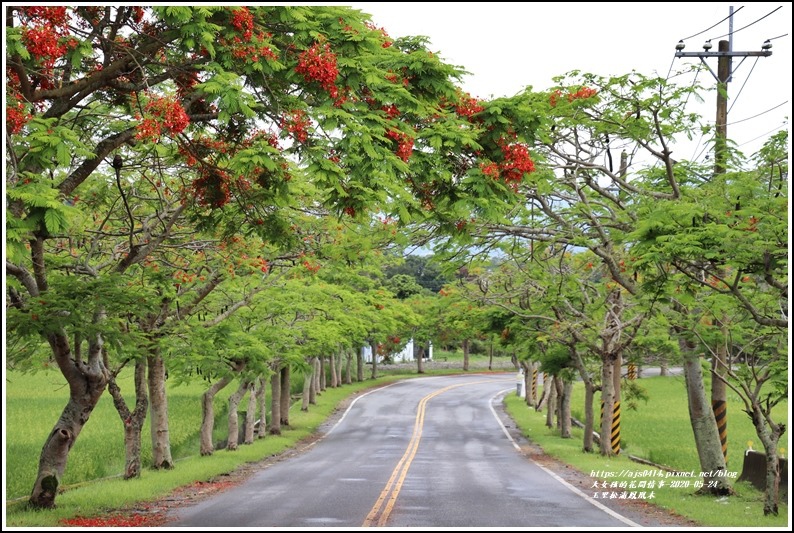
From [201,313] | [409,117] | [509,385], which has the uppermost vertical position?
[409,117]

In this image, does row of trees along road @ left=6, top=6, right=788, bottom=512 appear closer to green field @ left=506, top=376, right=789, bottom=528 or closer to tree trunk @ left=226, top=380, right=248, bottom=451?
green field @ left=506, top=376, right=789, bottom=528

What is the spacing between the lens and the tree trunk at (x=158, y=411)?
21234mm

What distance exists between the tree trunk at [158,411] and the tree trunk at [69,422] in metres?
6.32

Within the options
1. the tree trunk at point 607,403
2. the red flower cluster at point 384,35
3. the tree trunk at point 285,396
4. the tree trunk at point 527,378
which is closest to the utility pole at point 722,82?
the red flower cluster at point 384,35

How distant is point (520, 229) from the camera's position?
15906 millimetres

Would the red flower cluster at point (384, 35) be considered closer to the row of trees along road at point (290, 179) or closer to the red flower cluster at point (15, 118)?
the row of trees along road at point (290, 179)

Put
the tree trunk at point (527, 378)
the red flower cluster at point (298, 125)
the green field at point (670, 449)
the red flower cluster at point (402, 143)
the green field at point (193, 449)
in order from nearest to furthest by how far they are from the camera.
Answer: the red flower cluster at point (298, 125), the red flower cluster at point (402, 143), the green field at point (670, 449), the green field at point (193, 449), the tree trunk at point (527, 378)

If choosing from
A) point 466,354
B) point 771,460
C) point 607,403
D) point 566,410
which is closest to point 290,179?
point 771,460

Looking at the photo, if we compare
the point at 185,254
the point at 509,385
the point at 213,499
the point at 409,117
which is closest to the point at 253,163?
the point at 409,117

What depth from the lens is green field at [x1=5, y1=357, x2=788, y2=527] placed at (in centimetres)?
1512

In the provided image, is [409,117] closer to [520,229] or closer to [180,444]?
[520,229]

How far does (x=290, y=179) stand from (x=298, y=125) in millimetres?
1645

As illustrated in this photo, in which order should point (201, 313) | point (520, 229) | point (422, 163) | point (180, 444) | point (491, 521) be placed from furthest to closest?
point (180, 444)
point (201, 313)
point (520, 229)
point (491, 521)
point (422, 163)

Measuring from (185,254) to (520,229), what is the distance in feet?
26.7
